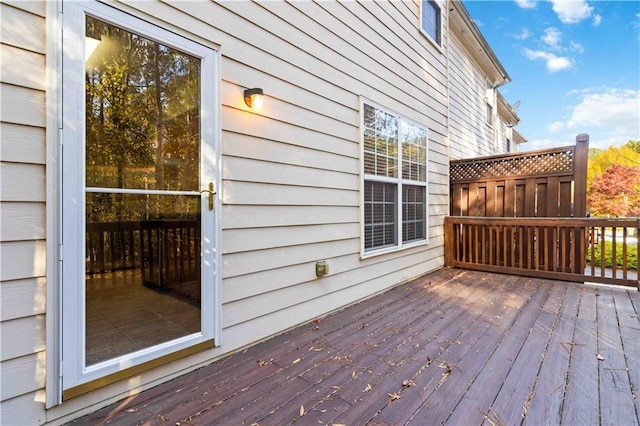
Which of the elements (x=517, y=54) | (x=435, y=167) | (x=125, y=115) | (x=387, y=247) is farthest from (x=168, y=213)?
(x=517, y=54)

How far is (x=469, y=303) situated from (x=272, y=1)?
368 centimetres

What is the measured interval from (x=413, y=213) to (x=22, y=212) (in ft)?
14.1

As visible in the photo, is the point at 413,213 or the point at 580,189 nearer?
the point at 580,189

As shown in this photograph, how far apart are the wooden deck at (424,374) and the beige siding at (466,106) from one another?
4.51m

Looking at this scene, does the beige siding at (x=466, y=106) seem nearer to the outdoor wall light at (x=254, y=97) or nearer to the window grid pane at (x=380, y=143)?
the window grid pane at (x=380, y=143)

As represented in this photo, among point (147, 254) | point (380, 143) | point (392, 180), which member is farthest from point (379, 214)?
point (147, 254)

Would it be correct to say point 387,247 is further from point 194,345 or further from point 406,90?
point 194,345

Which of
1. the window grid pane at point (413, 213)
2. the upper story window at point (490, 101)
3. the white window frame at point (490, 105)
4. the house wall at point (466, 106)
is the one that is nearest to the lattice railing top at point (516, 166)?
the house wall at point (466, 106)

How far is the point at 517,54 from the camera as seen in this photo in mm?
18281

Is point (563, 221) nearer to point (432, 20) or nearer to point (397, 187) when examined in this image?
point (397, 187)

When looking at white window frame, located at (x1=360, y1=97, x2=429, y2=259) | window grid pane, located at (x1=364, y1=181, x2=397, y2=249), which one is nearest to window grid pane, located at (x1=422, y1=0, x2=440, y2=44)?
white window frame, located at (x1=360, y1=97, x2=429, y2=259)

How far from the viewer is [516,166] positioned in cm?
527

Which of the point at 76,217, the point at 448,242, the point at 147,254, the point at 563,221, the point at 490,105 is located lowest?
the point at 448,242

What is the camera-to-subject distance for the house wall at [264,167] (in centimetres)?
145
